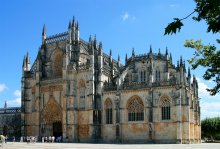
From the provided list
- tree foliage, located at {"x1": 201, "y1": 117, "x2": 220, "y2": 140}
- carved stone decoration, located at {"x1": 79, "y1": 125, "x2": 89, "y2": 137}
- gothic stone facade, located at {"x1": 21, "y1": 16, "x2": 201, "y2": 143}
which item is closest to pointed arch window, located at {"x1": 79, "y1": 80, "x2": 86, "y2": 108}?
gothic stone facade, located at {"x1": 21, "y1": 16, "x2": 201, "y2": 143}

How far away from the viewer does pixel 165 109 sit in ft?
148

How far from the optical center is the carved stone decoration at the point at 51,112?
54.2 m

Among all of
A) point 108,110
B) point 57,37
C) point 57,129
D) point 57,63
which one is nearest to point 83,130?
point 108,110

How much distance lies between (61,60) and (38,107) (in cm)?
891

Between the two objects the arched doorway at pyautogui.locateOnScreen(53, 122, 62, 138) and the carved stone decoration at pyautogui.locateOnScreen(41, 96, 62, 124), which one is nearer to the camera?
the carved stone decoration at pyautogui.locateOnScreen(41, 96, 62, 124)

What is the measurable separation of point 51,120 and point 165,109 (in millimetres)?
20115

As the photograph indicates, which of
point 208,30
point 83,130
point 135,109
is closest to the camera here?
point 208,30

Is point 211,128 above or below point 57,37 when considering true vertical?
below

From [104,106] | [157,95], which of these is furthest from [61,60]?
[157,95]

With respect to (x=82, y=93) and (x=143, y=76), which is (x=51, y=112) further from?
(x=143, y=76)

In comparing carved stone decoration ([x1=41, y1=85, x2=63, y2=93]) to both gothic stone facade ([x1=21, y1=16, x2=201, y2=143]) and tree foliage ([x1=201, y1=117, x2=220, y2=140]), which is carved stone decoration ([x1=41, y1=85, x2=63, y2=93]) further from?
tree foliage ([x1=201, y1=117, x2=220, y2=140])

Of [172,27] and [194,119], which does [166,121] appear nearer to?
[194,119]

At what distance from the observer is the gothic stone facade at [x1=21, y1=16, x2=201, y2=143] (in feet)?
148

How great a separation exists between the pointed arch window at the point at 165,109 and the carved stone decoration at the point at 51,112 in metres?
17.6
